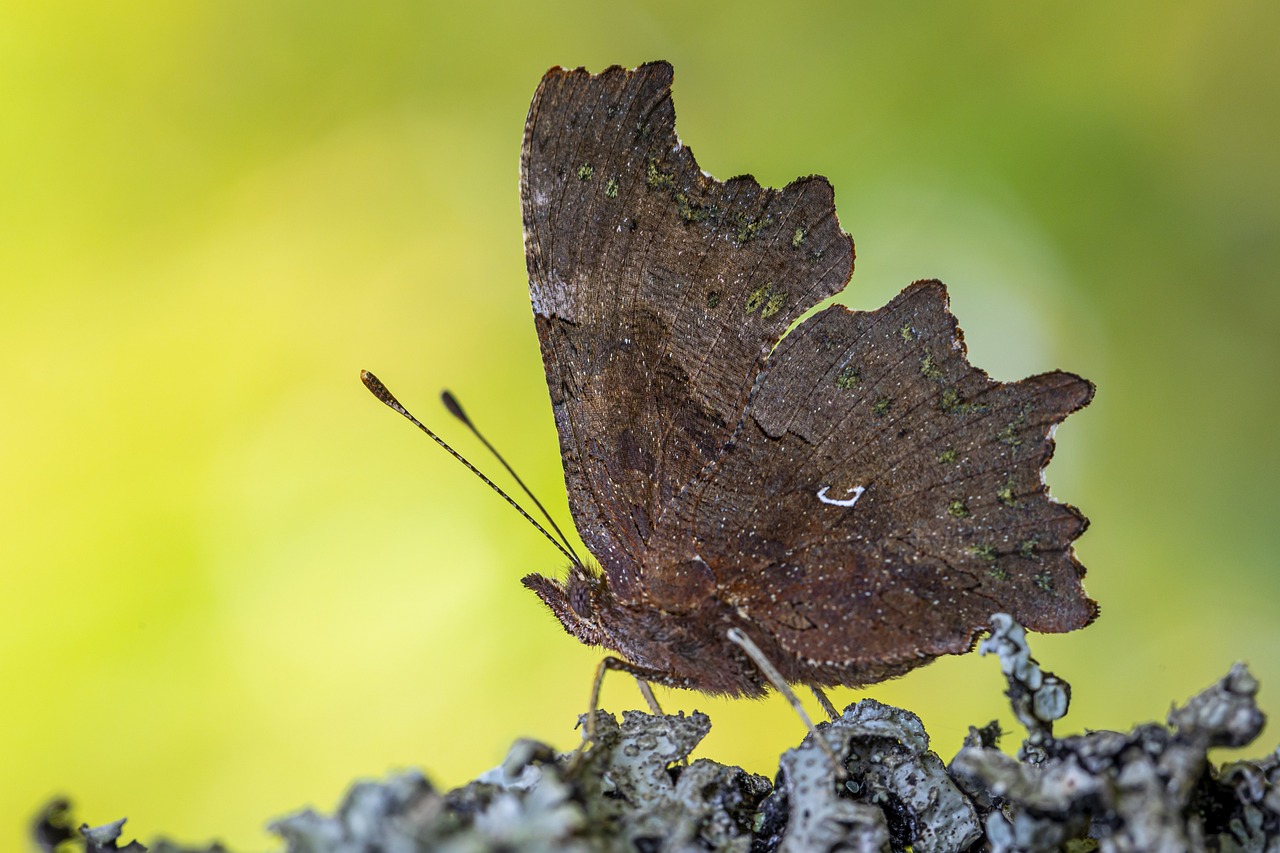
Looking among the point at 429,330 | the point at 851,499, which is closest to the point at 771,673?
the point at 851,499

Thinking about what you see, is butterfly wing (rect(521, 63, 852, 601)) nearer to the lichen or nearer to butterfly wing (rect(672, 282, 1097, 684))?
butterfly wing (rect(672, 282, 1097, 684))

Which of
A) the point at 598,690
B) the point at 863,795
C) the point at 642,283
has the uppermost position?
the point at 642,283

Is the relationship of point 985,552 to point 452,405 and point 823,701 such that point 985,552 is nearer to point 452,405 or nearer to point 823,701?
point 823,701

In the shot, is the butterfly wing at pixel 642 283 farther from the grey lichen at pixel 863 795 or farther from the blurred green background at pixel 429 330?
the blurred green background at pixel 429 330

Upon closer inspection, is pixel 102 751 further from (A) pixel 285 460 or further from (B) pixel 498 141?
(B) pixel 498 141

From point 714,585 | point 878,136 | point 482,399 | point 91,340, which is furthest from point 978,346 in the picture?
point 91,340

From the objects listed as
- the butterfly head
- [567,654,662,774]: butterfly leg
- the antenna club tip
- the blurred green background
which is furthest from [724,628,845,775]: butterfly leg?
the blurred green background

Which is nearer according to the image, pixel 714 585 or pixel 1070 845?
pixel 1070 845
